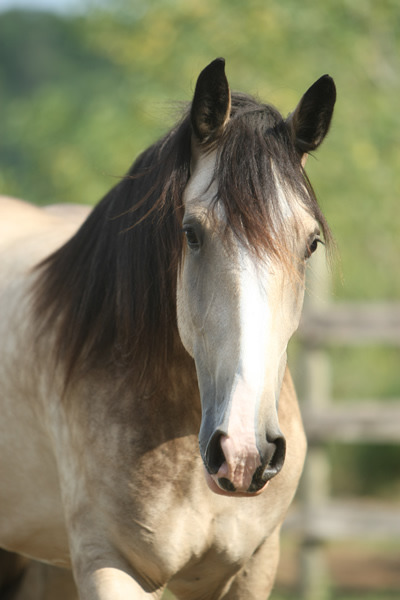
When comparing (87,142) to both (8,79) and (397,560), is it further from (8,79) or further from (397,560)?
(8,79)

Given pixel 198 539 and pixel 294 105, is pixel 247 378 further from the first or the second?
pixel 294 105

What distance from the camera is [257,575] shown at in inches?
111

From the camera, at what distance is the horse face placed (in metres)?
1.98

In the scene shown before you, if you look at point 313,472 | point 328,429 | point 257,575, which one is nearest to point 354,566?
point 313,472

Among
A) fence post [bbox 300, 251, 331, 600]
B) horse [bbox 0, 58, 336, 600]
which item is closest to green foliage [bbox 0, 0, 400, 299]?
fence post [bbox 300, 251, 331, 600]

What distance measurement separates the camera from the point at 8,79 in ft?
123

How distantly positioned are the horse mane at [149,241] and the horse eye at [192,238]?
9 centimetres

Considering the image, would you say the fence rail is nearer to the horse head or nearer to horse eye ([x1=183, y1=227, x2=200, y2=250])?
the horse head

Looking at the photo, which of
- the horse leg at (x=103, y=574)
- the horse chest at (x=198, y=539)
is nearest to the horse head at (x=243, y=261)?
the horse chest at (x=198, y=539)

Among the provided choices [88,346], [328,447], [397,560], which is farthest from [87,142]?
[88,346]

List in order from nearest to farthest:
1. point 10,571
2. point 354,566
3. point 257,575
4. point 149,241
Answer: point 149,241 < point 257,575 < point 10,571 < point 354,566

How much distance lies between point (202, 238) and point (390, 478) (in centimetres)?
838

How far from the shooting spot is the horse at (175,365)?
6.95 feet

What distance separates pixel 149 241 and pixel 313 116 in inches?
22.1
